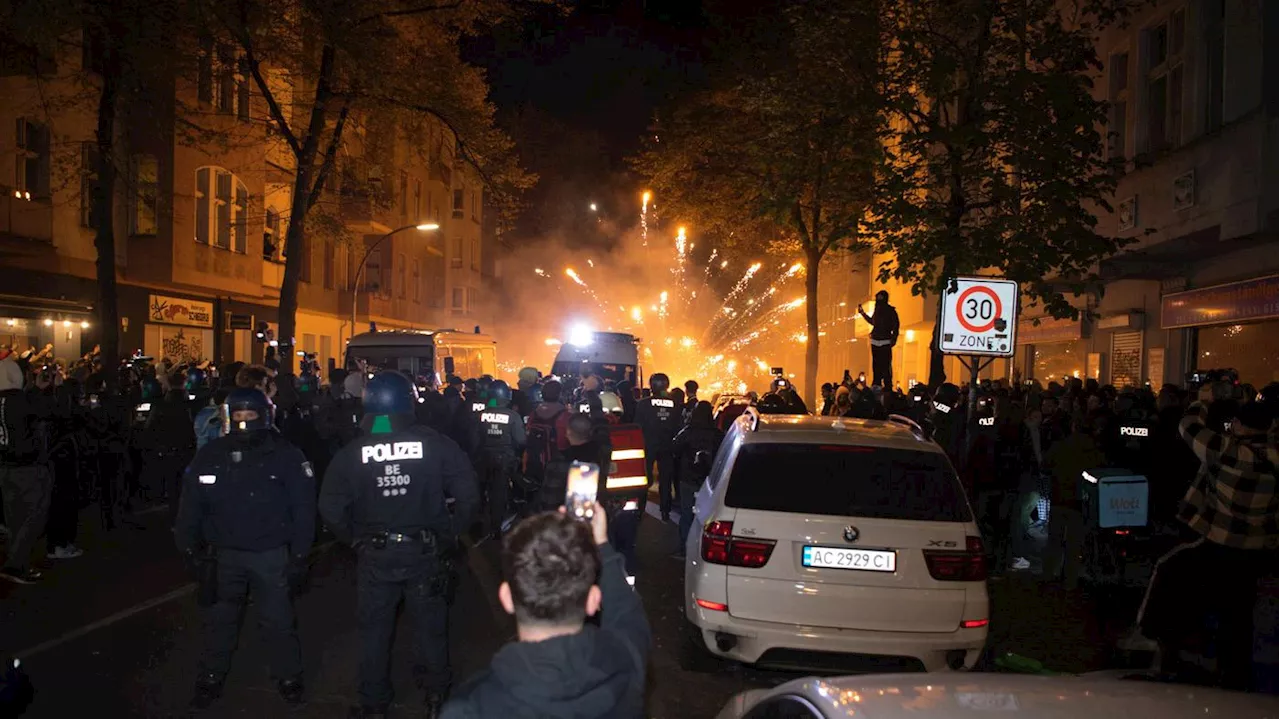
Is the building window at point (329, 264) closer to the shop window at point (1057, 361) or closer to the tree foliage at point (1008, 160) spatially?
the shop window at point (1057, 361)

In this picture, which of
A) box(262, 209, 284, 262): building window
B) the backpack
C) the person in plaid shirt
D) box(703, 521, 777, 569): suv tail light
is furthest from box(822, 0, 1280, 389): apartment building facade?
box(262, 209, 284, 262): building window

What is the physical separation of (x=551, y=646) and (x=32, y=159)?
22208mm

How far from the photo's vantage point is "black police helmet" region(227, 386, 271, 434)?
575 centimetres

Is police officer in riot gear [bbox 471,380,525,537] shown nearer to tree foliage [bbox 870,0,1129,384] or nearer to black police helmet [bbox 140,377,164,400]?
black police helmet [bbox 140,377,164,400]

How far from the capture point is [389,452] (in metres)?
5.45

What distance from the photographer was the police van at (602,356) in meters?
26.1

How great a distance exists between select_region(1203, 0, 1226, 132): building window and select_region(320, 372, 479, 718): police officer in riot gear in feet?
44.5

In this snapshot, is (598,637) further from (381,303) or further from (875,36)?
(381,303)

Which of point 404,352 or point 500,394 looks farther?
point 404,352

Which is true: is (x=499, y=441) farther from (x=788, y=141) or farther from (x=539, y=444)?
(x=788, y=141)

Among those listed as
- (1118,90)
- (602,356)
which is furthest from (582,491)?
(602,356)

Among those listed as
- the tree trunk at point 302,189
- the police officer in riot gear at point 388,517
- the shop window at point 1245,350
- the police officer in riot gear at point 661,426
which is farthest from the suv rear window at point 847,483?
the tree trunk at point 302,189

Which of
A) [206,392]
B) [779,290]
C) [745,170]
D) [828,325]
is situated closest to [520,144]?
[779,290]

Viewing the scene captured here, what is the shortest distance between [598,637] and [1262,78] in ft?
44.7
